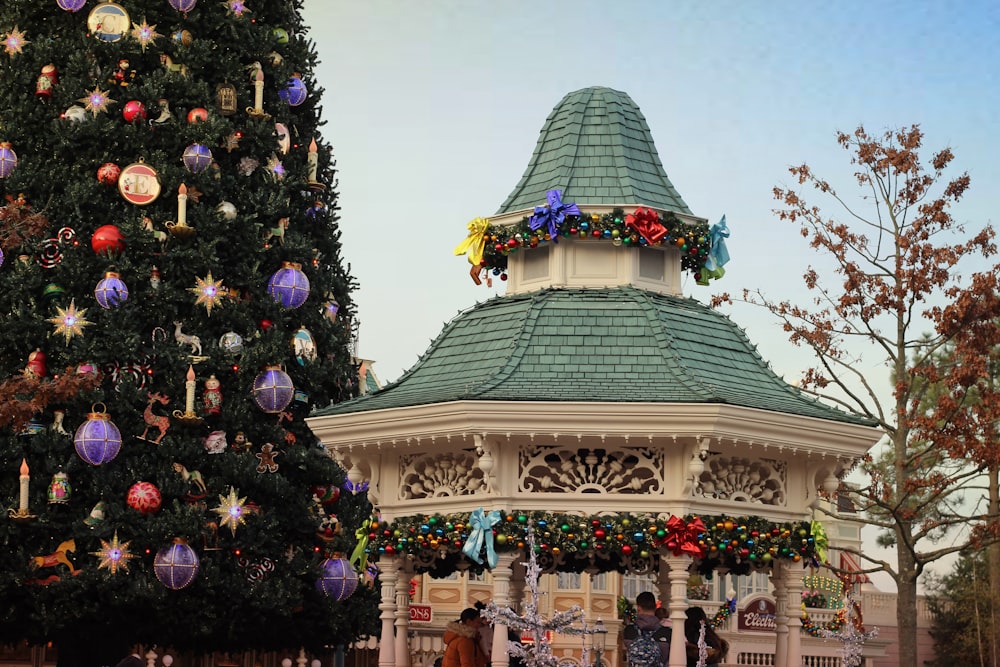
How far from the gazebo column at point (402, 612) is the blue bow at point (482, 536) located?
5.69ft

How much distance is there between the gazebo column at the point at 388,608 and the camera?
1814 centimetres

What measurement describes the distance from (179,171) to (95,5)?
8.54 ft

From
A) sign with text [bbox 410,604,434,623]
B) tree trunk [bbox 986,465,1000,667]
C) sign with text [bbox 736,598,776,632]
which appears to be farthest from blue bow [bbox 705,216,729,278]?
tree trunk [bbox 986,465,1000,667]

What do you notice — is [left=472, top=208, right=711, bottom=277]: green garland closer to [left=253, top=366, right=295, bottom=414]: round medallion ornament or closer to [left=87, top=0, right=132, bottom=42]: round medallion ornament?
[left=253, top=366, right=295, bottom=414]: round medallion ornament

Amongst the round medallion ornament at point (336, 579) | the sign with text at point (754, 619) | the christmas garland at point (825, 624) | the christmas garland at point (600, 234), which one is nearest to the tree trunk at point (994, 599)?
the sign with text at point (754, 619)

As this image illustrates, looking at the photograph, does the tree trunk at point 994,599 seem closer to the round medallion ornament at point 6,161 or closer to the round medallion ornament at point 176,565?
the round medallion ornament at point 176,565

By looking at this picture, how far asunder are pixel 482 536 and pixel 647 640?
1909 mm

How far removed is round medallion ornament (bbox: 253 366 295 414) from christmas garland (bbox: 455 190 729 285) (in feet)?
10.8

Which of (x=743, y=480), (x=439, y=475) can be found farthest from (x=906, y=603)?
(x=439, y=475)

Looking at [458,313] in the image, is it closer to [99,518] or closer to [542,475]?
[542,475]

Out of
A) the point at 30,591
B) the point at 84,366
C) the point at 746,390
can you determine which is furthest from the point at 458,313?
the point at 30,591

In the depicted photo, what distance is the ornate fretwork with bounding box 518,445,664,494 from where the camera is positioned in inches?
677

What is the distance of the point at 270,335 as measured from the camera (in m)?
21.8

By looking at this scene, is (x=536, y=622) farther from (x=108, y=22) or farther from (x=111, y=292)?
(x=108, y=22)
